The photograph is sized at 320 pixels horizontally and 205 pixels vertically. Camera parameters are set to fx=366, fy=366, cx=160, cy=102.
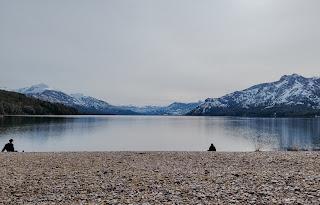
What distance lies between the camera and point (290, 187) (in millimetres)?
18016

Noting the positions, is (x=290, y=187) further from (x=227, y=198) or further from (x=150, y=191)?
(x=150, y=191)

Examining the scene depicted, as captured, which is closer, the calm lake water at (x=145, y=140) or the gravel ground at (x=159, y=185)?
the gravel ground at (x=159, y=185)

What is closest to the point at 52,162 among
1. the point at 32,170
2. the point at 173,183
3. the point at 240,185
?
the point at 32,170

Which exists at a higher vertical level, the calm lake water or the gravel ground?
the gravel ground

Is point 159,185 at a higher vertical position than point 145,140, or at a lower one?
higher

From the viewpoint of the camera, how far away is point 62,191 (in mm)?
19359

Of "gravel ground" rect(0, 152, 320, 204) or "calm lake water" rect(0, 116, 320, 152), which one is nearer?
"gravel ground" rect(0, 152, 320, 204)

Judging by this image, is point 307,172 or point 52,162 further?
point 52,162

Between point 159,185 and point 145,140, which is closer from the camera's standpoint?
point 159,185

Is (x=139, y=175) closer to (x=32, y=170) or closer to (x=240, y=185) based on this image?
(x=240, y=185)

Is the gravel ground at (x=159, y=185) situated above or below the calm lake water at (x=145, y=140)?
above

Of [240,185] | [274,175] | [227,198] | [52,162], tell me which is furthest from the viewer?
[52,162]

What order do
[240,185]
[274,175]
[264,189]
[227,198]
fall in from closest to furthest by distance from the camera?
1. [227,198]
2. [264,189]
3. [240,185]
4. [274,175]

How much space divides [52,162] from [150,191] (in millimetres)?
17171
